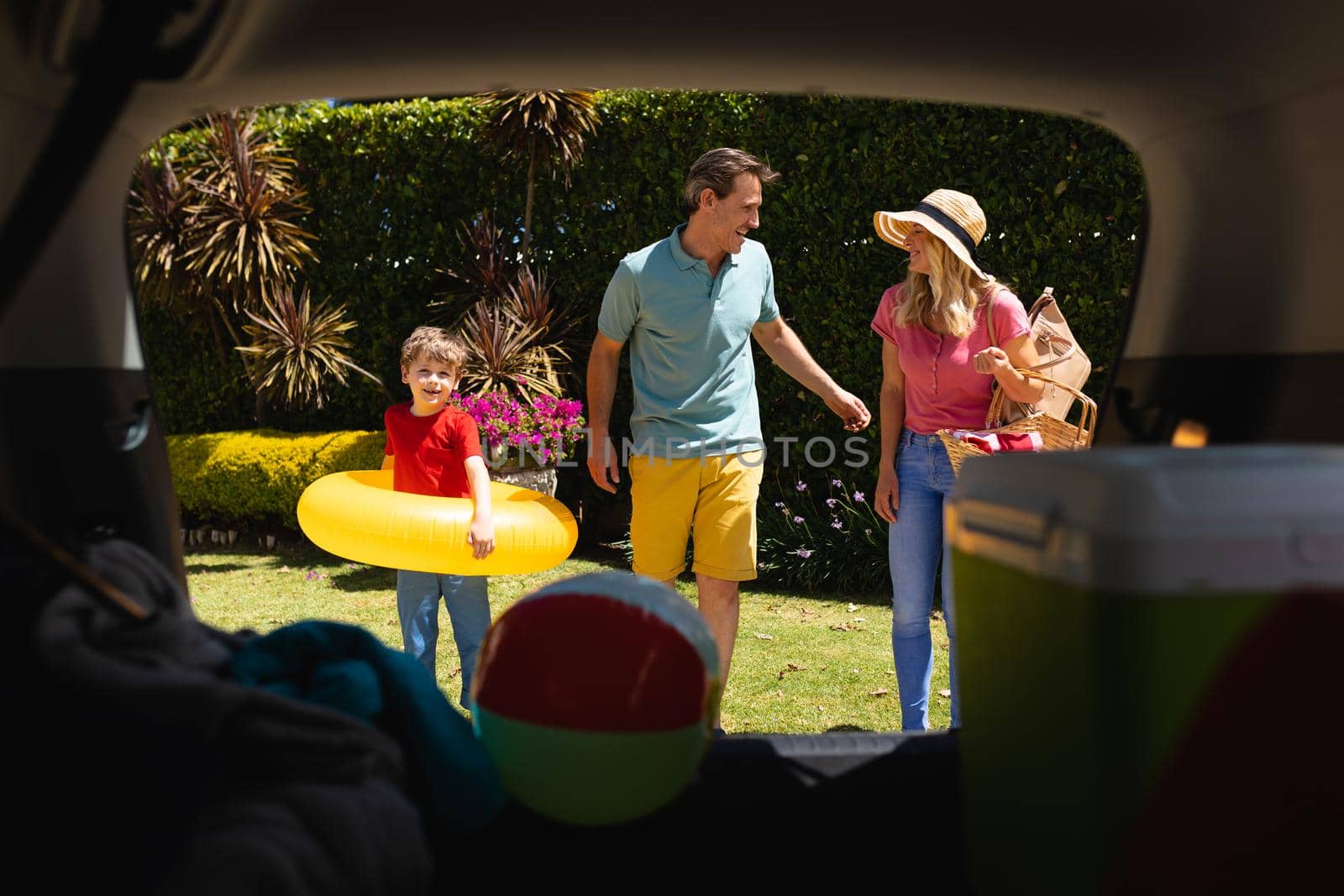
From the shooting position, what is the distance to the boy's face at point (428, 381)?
3971 millimetres

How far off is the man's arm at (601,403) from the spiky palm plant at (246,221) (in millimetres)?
4885

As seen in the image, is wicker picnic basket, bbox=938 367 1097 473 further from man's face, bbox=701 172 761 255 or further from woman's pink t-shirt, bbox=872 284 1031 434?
man's face, bbox=701 172 761 255

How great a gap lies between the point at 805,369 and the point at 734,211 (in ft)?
2.56

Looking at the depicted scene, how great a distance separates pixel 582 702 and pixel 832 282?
5.23 metres

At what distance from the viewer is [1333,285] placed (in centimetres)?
164

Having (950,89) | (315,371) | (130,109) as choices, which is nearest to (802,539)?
(315,371)

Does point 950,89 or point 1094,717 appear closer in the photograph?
point 1094,717

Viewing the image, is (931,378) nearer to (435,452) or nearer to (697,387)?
(697,387)

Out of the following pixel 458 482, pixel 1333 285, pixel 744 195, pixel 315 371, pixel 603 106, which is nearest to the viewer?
pixel 1333 285

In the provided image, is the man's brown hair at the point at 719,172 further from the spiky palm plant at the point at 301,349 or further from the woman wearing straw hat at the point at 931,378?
the spiky palm plant at the point at 301,349

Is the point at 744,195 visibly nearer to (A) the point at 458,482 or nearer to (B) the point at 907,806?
(A) the point at 458,482

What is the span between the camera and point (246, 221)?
8.02 m

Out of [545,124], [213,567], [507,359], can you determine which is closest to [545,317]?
[507,359]

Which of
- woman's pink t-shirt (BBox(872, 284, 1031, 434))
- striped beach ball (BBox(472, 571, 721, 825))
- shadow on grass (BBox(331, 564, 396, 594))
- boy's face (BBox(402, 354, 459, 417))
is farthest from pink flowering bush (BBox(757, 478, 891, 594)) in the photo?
striped beach ball (BBox(472, 571, 721, 825))
